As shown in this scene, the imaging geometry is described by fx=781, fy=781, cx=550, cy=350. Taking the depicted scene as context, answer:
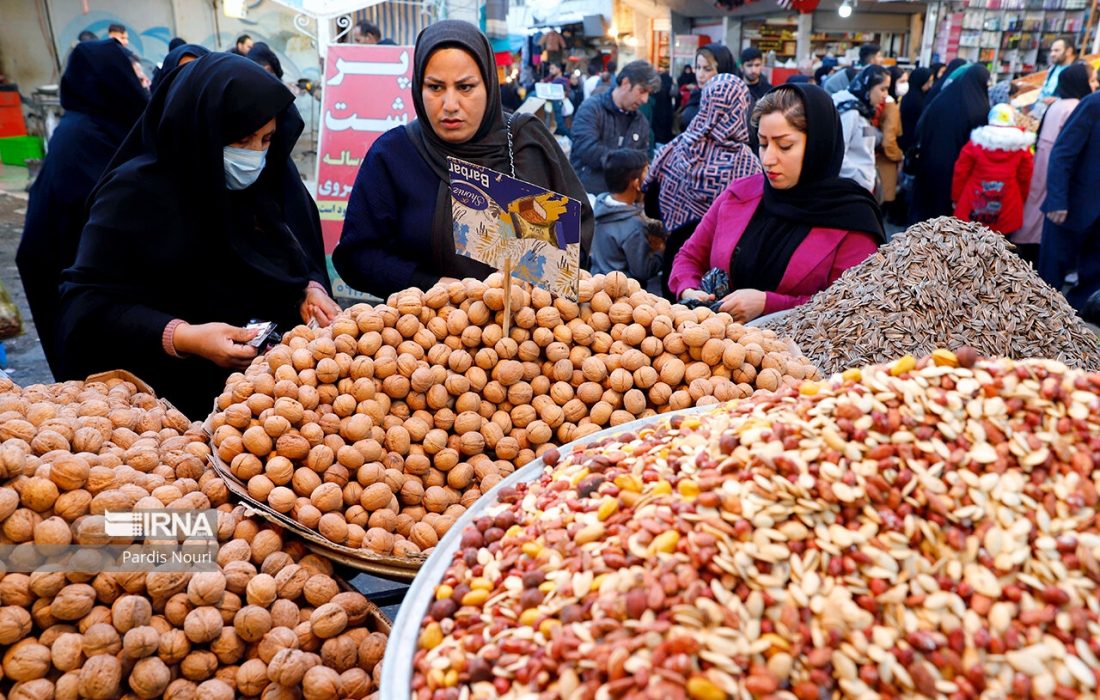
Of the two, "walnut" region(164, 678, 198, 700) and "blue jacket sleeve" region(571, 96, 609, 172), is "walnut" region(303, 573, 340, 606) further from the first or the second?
"blue jacket sleeve" region(571, 96, 609, 172)

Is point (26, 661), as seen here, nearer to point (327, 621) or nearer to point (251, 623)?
point (251, 623)

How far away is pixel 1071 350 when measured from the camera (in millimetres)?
2570

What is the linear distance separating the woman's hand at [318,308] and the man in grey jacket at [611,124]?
380 cm

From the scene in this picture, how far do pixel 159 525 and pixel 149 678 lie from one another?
0.31 meters

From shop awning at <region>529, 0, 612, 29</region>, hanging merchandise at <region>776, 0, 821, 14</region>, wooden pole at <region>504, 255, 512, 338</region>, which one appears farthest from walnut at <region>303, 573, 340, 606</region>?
shop awning at <region>529, 0, 612, 29</region>

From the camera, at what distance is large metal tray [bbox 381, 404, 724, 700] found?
124 centimetres

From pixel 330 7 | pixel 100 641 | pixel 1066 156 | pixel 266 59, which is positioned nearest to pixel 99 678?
pixel 100 641

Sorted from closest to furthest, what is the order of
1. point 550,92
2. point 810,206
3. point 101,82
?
1. point 810,206
2. point 101,82
3. point 550,92

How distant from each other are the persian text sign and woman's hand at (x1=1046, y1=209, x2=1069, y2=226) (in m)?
4.84

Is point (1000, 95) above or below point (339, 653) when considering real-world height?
above

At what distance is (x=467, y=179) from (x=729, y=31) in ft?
63.6

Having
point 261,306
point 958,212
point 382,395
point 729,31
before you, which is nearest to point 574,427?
point 382,395

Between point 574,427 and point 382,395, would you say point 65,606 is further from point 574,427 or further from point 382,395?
point 574,427

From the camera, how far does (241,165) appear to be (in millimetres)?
2465
